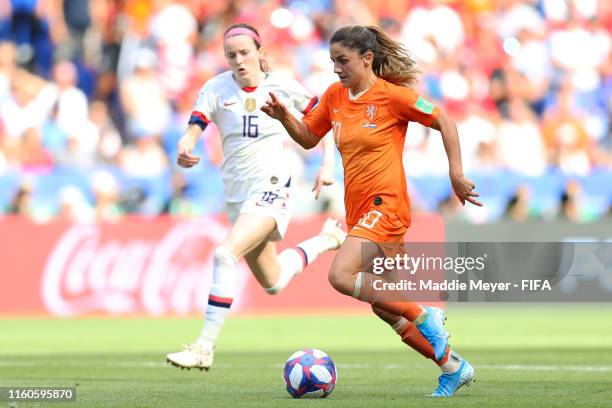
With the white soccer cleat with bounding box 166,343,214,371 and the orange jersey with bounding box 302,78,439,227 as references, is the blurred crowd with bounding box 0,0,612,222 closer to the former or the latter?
the white soccer cleat with bounding box 166,343,214,371

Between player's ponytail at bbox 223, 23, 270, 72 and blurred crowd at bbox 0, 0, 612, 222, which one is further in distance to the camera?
blurred crowd at bbox 0, 0, 612, 222

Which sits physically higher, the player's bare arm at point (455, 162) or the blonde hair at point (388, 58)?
the blonde hair at point (388, 58)

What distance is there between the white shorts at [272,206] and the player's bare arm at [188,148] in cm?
75

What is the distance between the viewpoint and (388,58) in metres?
8.77

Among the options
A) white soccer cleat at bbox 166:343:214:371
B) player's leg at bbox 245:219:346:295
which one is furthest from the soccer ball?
player's leg at bbox 245:219:346:295

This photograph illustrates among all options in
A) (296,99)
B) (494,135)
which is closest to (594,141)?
(494,135)

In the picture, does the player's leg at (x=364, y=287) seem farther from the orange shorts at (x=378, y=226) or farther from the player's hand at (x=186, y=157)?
the player's hand at (x=186, y=157)

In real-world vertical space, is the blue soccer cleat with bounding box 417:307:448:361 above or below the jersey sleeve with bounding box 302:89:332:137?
below

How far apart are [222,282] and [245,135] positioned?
4.36ft

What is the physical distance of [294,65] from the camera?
70.7 ft

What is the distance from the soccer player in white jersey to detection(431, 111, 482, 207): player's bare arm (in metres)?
2.23

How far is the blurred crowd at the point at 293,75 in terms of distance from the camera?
1900 centimetres

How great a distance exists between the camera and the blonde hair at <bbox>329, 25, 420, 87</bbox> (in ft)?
28.4

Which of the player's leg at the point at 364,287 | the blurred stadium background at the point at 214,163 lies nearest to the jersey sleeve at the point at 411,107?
the player's leg at the point at 364,287
